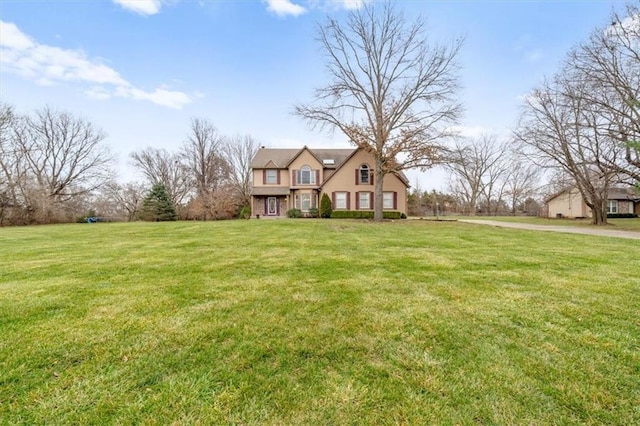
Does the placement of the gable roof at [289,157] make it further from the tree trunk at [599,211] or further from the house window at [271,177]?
the tree trunk at [599,211]

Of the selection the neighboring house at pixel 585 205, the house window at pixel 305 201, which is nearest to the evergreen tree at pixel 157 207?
the house window at pixel 305 201

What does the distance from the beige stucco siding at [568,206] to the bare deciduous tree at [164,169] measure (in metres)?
50.0

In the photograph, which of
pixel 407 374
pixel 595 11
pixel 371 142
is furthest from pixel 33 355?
pixel 595 11

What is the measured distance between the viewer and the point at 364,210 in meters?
24.2

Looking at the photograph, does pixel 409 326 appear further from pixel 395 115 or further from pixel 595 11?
pixel 595 11

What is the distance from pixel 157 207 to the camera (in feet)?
91.9

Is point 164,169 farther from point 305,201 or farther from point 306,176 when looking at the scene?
point 305,201

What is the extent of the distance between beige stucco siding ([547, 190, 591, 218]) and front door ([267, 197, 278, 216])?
37.3 meters

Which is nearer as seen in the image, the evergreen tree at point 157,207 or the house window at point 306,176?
the house window at point 306,176

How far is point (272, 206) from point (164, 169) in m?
21.2

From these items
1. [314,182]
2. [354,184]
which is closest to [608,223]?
[354,184]

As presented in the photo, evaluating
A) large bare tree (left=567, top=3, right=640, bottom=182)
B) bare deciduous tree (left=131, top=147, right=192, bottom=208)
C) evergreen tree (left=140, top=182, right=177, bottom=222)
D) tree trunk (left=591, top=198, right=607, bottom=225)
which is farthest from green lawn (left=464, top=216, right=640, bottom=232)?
bare deciduous tree (left=131, top=147, right=192, bottom=208)

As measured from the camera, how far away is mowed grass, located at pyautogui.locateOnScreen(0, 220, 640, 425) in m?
1.82

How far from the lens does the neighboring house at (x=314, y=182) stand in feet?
78.9
